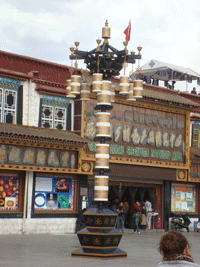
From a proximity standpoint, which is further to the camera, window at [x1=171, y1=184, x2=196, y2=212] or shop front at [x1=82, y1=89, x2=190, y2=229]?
window at [x1=171, y1=184, x2=196, y2=212]

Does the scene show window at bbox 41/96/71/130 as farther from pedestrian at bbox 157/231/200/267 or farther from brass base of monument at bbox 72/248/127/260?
pedestrian at bbox 157/231/200/267

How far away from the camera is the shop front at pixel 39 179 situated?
23.6 meters

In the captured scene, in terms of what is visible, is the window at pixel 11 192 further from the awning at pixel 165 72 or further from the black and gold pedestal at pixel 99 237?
the awning at pixel 165 72

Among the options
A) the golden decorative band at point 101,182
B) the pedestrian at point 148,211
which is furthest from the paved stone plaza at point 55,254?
the pedestrian at point 148,211

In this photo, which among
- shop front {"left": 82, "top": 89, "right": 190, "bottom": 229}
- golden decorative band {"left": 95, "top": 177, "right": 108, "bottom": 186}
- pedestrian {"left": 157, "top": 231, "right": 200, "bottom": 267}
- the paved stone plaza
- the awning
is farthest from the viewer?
the awning

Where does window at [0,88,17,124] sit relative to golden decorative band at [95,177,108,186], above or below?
above

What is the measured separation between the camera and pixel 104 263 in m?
14.4

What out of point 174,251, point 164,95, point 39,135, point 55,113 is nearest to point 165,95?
point 164,95

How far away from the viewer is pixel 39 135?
23.7m

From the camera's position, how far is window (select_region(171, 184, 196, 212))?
31.8 metres

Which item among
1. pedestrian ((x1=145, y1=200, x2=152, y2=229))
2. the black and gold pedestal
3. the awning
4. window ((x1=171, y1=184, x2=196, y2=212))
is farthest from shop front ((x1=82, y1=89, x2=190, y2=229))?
the black and gold pedestal

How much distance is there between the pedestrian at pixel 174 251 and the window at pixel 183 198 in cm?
2695

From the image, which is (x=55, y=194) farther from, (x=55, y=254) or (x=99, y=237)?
(x=99, y=237)

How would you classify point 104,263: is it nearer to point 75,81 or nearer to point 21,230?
point 75,81
